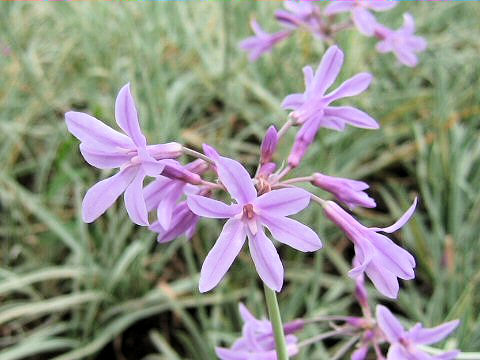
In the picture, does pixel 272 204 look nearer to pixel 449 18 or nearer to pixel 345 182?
pixel 345 182

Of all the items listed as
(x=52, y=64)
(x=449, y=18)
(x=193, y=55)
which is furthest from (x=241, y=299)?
(x=449, y=18)

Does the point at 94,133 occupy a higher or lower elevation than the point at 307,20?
higher

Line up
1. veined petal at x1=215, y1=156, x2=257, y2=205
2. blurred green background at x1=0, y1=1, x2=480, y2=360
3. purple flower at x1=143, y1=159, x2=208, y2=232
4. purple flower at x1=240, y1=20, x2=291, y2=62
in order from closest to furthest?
veined petal at x1=215, y1=156, x2=257, y2=205 < purple flower at x1=143, y1=159, x2=208, y2=232 < purple flower at x1=240, y1=20, x2=291, y2=62 < blurred green background at x1=0, y1=1, x2=480, y2=360

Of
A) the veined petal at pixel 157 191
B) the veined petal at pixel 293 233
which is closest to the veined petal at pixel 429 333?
the veined petal at pixel 293 233

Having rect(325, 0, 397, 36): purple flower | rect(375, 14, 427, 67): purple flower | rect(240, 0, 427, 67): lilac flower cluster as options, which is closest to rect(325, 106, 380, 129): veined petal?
rect(325, 0, 397, 36): purple flower

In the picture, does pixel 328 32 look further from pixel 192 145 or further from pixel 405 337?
pixel 192 145

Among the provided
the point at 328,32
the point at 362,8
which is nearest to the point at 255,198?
the point at 362,8

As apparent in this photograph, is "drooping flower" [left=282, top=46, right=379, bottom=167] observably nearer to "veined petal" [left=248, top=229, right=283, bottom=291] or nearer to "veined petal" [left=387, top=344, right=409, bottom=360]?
"veined petal" [left=248, top=229, right=283, bottom=291]
